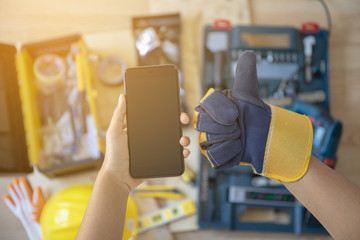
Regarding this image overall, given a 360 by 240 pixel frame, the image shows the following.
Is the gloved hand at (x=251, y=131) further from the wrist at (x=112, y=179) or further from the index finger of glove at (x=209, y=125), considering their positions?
the wrist at (x=112, y=179)

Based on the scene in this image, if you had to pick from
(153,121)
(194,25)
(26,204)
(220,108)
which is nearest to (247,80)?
(220,108)

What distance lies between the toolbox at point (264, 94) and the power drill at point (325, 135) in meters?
0.06

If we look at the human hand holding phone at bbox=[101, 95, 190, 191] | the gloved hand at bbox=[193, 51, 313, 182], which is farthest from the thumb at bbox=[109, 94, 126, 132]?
the gloved hand at bbox=[193, 51, 313, 182]

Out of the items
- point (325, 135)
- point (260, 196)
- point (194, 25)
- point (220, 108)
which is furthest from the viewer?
point (194, 25)

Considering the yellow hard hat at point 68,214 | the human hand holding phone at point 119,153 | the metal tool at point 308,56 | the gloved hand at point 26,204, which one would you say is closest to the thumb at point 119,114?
the human hand holding phone at point 119,153

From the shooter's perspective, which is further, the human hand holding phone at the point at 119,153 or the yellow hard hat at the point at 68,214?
the yellow hard hat at the point at 68,214

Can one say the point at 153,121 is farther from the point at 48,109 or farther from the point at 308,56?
the point at 308,56

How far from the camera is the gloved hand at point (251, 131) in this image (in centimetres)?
45

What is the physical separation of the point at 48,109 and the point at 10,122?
0.10 metres

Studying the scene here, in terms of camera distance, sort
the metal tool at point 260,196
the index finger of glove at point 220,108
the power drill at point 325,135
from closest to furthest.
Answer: the index finger of glove at point 220,108 → the power drill at point 325,135 → the metal tool at point 260,196

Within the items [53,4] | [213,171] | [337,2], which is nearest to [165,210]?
[213,171]

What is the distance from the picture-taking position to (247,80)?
0.46 m

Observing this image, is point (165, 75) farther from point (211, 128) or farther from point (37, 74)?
point (37, 74)

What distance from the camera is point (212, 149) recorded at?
459 millimetres
